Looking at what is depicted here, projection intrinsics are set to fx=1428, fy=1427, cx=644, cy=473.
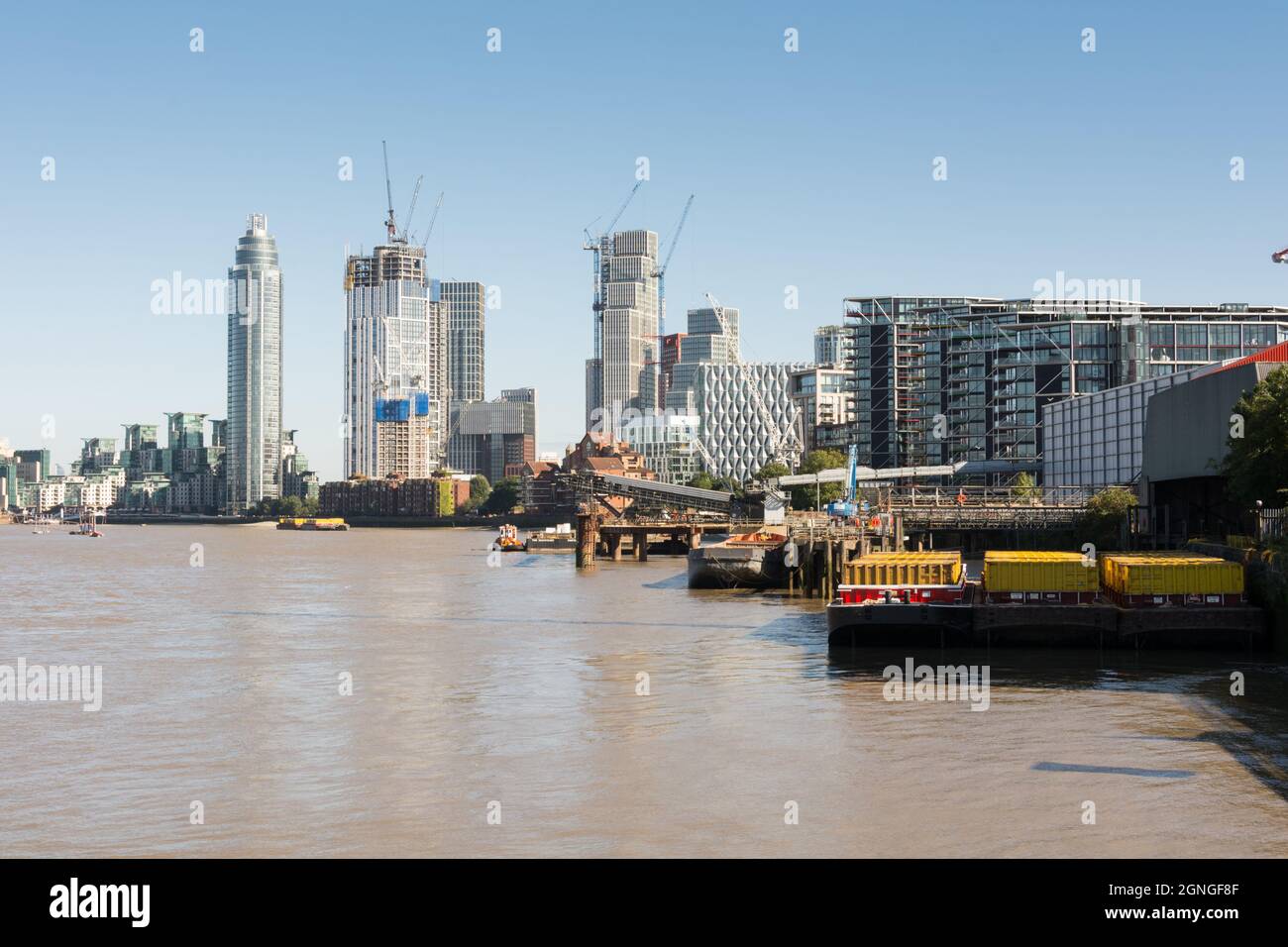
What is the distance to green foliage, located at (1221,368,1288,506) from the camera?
2413 inches

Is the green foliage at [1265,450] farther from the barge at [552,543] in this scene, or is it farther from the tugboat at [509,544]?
the tugboat at [509,544]

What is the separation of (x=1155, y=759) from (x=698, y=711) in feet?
41.7

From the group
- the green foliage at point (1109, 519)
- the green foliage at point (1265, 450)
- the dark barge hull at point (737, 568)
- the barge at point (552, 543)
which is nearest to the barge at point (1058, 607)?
the green foliage at point (1265, 450)

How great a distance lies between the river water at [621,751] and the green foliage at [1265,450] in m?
13.0

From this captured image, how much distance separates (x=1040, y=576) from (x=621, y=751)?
26794 mm

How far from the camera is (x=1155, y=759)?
32.8 meters

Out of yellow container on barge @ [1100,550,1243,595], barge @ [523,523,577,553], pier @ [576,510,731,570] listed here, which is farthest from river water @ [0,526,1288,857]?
barge @ [523,523,577,553]

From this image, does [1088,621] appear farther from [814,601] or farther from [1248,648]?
[814,601]

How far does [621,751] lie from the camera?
34.4 meters

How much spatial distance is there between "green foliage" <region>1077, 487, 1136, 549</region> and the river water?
45.6m

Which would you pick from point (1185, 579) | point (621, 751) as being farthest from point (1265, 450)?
point (621, 751)

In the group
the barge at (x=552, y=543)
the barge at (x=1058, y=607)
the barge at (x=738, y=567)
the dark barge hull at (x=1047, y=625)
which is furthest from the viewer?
the barge at (x=552, y=543)

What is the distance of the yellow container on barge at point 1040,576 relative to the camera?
181 feet
